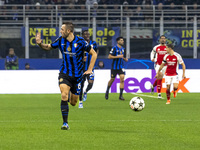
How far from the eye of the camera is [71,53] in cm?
844

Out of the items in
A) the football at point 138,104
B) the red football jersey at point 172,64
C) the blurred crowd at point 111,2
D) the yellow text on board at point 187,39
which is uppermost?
the blurred crowd at point 111,2

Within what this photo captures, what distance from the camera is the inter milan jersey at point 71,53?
27.7 ft

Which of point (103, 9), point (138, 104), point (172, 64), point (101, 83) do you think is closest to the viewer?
point (138, 104)


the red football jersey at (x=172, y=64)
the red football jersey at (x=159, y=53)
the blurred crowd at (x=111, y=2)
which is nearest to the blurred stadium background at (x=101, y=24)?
the blurred crowd at (x=111, y=2)

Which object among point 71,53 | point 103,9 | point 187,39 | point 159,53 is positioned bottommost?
point 159,53

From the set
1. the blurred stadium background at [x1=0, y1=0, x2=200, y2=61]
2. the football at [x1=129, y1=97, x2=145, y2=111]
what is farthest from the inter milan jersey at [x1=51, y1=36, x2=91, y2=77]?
the blurred stadium background at [x1=0, y1=0, x2=200, y2=61]

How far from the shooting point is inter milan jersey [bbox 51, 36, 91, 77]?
27.7 ft

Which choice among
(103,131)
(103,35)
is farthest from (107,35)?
(103,131)

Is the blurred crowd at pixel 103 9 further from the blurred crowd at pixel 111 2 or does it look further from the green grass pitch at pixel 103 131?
the green grass pitch at pixel 103 131

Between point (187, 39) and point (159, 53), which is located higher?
point (187, 39)

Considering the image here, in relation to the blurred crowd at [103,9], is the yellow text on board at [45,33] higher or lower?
lower

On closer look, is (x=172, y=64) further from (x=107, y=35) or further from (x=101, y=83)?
(x=107, y=35)

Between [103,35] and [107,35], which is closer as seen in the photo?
[103,35]

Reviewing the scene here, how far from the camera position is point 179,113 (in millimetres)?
11477
